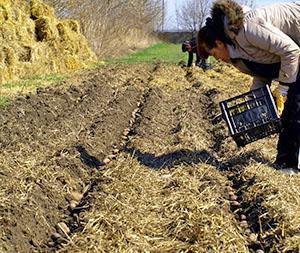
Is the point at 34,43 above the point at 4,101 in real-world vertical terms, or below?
below

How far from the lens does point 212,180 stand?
5.32 m

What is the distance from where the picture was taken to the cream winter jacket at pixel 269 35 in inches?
201

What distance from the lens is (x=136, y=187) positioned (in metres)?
5.04

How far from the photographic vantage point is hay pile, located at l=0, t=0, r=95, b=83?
591 inches

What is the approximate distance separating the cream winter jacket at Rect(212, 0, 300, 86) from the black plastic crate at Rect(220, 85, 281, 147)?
0.32 metres

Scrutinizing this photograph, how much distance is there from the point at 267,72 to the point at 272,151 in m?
1.22

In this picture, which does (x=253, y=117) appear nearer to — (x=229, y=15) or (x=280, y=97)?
(x=280, y=97)

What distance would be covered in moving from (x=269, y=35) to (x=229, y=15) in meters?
0.38

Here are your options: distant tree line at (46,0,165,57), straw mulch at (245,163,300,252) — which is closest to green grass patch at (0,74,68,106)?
straw mulch at (245,163,300,252)

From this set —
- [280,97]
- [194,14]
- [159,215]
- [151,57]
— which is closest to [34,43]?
[280,97]

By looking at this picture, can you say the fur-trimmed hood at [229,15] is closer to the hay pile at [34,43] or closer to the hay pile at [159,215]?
the hay pile at [159,215]

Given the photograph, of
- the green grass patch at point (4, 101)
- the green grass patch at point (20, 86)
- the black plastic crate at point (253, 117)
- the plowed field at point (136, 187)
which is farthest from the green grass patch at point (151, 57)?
the black plastic crate at point (253, 117)

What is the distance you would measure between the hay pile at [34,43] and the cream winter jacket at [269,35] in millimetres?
9294

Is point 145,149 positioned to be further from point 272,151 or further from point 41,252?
point 41,252
